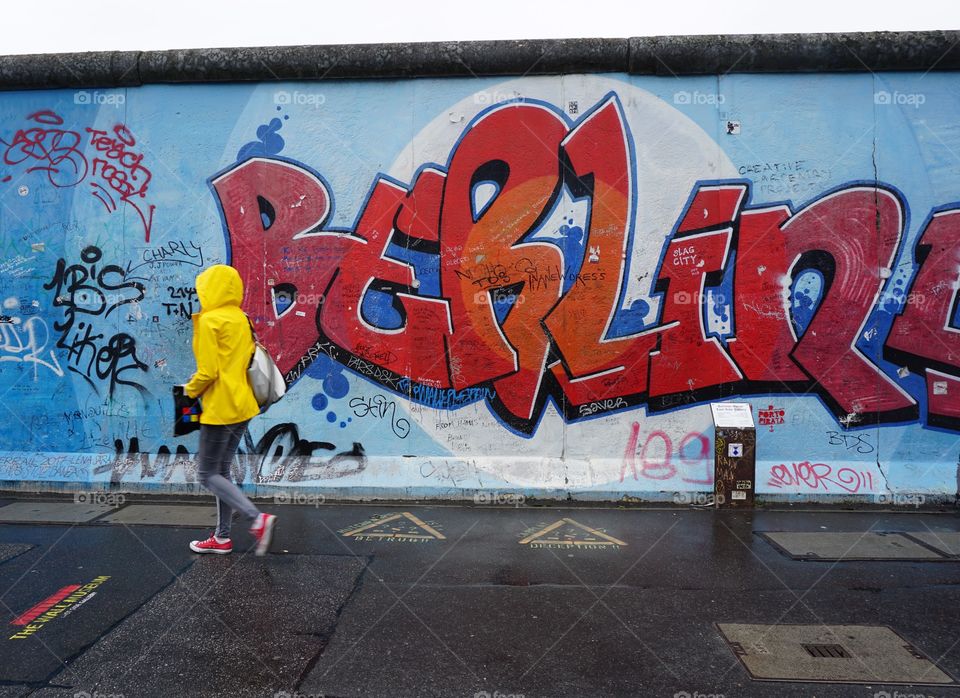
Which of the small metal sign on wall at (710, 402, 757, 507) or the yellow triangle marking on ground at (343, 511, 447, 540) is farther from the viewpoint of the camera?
the small metal sign on wall at (710, 402, 757, 507)

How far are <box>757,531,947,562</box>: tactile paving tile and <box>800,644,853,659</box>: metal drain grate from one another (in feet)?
4.90

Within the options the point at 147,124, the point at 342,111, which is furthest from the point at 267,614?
the point at 147,124

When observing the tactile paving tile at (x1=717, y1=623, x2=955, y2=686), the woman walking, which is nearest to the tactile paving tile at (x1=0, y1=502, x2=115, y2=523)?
the woman walking

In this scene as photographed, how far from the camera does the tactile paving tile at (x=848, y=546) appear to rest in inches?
207

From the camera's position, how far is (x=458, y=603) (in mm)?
4332

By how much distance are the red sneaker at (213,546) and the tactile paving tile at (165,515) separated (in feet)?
2.61

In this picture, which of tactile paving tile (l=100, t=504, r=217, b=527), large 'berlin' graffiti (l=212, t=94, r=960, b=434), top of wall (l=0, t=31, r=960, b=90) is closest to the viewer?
tactile paving tile (l=100, t=504, r=217, b=527)

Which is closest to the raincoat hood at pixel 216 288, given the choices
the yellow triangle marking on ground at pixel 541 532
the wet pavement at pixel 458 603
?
the wet pavement at pixel 458 603

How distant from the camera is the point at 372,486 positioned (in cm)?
696

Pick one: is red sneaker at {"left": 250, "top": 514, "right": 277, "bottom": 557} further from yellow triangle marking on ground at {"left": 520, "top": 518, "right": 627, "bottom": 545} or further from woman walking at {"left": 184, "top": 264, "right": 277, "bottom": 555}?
yellow triangle marking on ground at {"left": 520, "top": 518, "right": 627, "bottom": 545}

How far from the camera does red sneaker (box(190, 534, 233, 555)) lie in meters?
5.21

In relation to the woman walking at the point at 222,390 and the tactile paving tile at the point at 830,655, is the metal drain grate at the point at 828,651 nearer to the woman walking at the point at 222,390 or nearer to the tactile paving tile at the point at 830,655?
the tactile paving tile at the point at 830,655

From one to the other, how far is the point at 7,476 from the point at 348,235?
4.48 m

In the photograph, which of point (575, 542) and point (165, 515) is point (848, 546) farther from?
point (165, 515)
